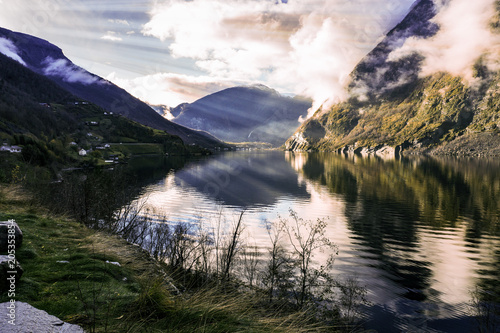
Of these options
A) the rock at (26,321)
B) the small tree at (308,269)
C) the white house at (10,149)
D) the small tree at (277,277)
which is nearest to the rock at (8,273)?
the rock at (26,321)

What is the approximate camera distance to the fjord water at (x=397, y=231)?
864 inches

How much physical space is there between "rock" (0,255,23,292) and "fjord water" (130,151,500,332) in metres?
20.5

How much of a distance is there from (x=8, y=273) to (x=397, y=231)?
152 feet

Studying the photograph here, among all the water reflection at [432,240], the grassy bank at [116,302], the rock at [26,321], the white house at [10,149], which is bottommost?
the water reflection at [432,240]

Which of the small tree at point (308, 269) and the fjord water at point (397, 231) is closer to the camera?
the small tree at point (308, 269)

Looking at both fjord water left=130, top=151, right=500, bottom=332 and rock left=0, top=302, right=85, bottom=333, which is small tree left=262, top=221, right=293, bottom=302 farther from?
rock left=0, top=302, right=85, bottom=333

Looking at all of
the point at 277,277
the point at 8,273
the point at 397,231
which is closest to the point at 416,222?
the point at 397,231

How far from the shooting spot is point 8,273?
6844 millimetres

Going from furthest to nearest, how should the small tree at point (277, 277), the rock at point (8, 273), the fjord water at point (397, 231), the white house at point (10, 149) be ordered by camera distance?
the white house at point (10, 149) → the fjord water at point (397, 231) → the small tree at point (277, 277) → the rock at point (8, 273)

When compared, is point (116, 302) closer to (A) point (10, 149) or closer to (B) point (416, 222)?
(B) point (416, 222)

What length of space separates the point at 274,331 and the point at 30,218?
1740 centimetres

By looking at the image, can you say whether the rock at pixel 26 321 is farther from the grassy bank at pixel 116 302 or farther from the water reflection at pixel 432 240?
the water reflection at pixel 432 240

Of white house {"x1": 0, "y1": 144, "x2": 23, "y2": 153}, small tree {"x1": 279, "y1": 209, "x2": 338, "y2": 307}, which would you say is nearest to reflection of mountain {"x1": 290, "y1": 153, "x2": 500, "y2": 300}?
small tree {"x1": 279, "y1": 209, "x2": 338, "y2": 307}

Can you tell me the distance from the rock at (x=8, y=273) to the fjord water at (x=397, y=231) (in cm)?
2049
